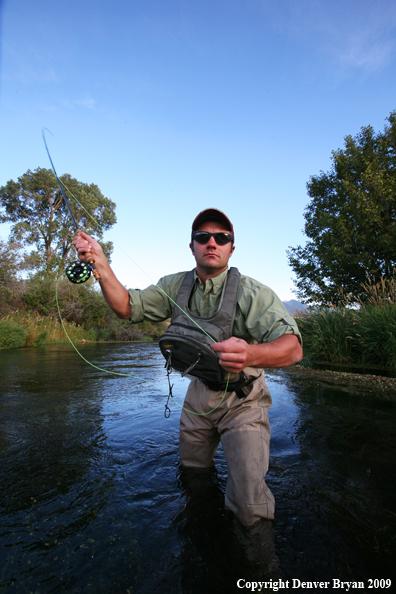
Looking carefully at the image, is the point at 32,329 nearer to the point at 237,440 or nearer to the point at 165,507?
the point at 165,507

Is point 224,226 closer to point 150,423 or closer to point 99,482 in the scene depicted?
point 99,482

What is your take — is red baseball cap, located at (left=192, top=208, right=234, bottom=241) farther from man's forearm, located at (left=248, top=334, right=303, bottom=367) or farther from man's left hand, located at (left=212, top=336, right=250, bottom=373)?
man's left hand, located at (left=212, top=336, right=250, bottom=373)

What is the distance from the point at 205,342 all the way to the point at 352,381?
16.2 ft

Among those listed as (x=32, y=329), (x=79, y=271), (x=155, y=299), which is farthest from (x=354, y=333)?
(x=32, y=329)

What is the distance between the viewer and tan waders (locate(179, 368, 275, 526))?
1939 millimetres

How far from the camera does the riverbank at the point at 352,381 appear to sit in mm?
5159

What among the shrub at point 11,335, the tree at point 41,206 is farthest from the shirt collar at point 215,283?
the tree at point 41,206

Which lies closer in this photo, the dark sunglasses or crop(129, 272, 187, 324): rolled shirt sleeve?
the dark sunglasses

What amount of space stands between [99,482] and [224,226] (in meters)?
2.14

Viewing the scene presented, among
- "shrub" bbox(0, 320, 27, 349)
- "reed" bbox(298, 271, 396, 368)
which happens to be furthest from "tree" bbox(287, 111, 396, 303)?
"shrub" bbox(0, 320, 27, 349)

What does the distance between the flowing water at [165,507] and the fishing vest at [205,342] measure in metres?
0.80

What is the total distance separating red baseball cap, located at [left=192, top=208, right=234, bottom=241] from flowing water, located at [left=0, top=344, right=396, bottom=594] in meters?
1.99

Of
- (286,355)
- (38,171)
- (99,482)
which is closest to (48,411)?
(99,482)

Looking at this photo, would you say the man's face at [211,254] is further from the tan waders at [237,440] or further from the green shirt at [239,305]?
the tan waders at [237,440]
